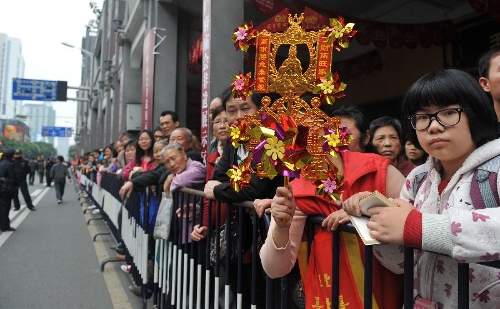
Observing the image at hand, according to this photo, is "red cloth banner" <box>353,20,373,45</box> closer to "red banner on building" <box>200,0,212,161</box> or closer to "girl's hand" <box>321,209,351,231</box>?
"red banner on building" <box>200,0,212,161</box>

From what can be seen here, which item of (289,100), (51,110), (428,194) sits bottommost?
(428,194)

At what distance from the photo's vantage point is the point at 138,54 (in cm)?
1398

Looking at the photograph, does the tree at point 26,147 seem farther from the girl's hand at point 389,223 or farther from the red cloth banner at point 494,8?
the girl's hand at point 389,223

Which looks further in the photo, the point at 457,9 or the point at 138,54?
the point at 138,54

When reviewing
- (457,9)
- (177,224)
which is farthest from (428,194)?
(457,9)

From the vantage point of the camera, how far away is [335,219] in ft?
5.09

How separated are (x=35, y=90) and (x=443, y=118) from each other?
92.9 feet

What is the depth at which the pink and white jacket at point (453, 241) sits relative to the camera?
109 cm

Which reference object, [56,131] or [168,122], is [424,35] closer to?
[168,122]

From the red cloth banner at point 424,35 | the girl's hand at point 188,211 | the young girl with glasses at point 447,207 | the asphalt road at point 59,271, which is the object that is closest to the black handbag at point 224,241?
the girl's hand at point 188,211

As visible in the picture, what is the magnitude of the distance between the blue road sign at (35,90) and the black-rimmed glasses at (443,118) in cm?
2732

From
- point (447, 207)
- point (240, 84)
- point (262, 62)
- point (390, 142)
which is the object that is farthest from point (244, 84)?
point (390, 142)

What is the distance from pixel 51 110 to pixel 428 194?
5575 inches

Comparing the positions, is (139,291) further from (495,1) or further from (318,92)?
(495,1)
